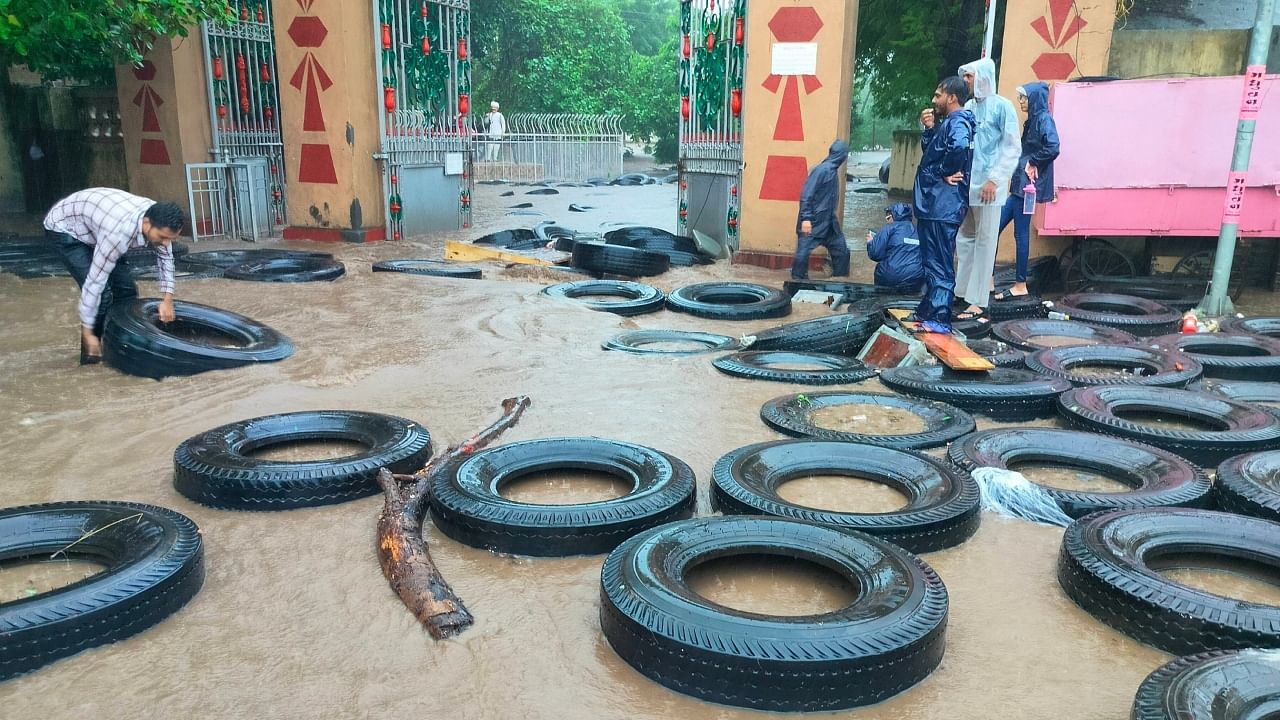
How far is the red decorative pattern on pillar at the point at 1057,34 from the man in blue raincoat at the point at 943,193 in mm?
3413

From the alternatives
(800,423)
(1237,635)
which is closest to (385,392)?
A: (800,423)

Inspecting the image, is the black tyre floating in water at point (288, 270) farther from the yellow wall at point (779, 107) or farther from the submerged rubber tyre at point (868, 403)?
the submerged rubber tyre at point (868, 403)

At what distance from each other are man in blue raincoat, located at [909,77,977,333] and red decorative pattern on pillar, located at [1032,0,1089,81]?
11.2 feet

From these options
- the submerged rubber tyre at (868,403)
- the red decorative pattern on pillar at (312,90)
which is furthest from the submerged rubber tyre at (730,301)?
the red decorative pattern on pillar at (312,90)

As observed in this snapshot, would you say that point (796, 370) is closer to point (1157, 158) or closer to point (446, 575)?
point (446, 575)

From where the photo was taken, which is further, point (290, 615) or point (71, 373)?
point (71, 373)

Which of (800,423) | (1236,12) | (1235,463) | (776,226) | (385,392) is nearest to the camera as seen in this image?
(1235,463)

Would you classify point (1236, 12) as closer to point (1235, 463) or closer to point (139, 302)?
point (1235, 463)

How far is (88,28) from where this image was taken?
8812 mm

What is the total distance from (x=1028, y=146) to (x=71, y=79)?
15218 millimetres

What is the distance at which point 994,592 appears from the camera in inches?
131

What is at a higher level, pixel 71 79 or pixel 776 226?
pixel 71 79

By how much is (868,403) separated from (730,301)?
12.2ft

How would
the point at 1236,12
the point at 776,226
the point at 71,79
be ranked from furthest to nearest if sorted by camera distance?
1. the point at 71,79
2. the point at 1236,12
3. the point at 776,226
